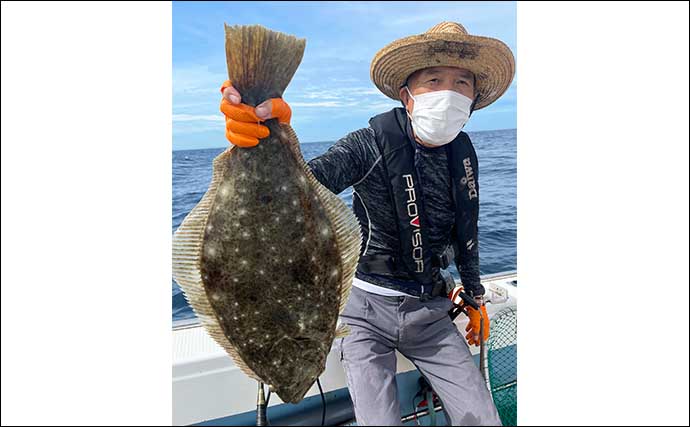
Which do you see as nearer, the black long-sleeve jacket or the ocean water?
the black long-sleeve jacket

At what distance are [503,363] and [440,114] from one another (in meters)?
1.46

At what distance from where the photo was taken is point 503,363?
2398 mm

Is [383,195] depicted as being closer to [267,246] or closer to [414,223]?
[414,223]

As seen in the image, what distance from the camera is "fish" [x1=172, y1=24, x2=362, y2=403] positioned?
1193 mm

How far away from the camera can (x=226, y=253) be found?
3.92 ft

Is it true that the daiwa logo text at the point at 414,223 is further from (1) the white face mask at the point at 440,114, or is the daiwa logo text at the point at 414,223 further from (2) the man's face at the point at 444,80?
(2) the man's face at the point at 444,80

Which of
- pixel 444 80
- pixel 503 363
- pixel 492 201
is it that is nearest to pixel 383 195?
pixel 444 80

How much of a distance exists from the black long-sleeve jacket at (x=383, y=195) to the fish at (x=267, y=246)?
1.34ft

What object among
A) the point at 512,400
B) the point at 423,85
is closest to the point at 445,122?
the point at 423,85

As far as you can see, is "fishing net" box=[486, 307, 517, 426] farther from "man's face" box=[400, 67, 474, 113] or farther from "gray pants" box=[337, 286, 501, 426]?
"man's face" box=[400, 67, 474, 113]

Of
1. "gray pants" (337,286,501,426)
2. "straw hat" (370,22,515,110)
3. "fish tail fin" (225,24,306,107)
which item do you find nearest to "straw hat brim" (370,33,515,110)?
"straw hat" (370,22,515,110)

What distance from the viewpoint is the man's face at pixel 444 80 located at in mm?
1727

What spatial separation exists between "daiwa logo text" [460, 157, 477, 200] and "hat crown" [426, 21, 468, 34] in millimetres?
509

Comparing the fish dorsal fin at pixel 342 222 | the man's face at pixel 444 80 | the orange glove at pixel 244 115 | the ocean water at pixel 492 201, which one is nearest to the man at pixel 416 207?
the man's face at pixel 444 80
